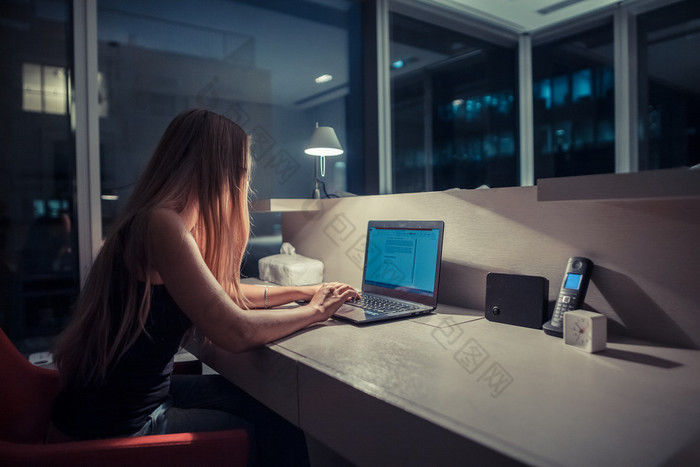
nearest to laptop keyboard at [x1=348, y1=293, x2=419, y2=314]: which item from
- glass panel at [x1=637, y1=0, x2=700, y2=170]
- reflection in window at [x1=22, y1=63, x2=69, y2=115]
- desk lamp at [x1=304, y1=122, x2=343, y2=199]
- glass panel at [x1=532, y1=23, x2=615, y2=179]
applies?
desk lamp at [x1=304, y1=122, x2=343, y2=199]

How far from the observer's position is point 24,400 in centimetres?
94

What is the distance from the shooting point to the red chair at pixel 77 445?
0.74 m

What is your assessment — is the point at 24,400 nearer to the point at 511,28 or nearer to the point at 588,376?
the point at 588,376

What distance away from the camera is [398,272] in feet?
4.63

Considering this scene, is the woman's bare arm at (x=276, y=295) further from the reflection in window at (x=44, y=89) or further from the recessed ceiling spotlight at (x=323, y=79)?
the recessed ceiling spotlight at (x=323, y=79)

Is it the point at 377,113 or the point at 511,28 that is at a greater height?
the point at 511,28

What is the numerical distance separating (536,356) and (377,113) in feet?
8.76

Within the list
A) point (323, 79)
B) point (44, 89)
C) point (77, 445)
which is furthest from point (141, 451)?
point (323, 79)

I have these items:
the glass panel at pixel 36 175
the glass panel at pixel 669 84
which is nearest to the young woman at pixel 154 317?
the glass panel at pixel 36 175

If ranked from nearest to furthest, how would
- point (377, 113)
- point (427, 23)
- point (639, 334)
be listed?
point (639, 334), point (377, 113), point (427, 23)

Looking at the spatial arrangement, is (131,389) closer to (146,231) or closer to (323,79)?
(146,231)

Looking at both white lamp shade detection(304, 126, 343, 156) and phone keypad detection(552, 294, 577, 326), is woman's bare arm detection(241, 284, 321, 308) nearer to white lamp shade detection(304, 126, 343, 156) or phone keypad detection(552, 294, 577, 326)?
phone keypad detection(552, 294, 577, 326)

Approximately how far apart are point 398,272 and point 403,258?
0.16 ft

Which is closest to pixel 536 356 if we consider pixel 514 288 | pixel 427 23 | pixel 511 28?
pixel 514 288
